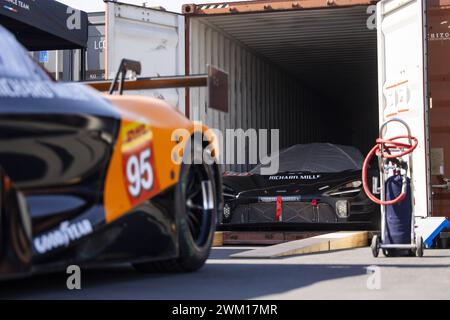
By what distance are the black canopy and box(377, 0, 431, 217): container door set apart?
6405 millimetres

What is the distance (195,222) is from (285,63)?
11898mm

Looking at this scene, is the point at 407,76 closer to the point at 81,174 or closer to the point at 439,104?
the point at 439,104

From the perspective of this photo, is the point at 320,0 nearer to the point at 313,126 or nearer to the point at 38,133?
the point at 38,133

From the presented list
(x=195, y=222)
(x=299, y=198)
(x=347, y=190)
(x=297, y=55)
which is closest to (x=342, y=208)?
(x=347, y=190)

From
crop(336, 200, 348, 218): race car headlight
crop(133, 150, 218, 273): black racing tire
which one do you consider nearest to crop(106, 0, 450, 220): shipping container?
crop(336, 200, 348, 218): race car headlight

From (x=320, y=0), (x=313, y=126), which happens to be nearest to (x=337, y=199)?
(x=320, y=0)

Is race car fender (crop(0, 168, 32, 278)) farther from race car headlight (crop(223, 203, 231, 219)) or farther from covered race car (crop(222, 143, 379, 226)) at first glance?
race car headlight (crop(223, 203, 231, 219))

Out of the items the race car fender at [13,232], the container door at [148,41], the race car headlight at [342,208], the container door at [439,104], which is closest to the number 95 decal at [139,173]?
the race car fender at [13,232]

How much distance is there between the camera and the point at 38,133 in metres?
3.99

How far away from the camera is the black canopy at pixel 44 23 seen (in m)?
14.5

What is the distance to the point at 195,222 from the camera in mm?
5820

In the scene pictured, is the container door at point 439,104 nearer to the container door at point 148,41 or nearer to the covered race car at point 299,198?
the covered race car at point 299,198

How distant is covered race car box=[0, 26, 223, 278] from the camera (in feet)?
12.7
